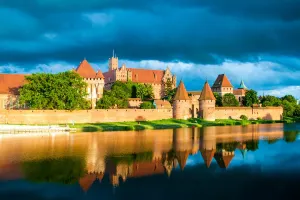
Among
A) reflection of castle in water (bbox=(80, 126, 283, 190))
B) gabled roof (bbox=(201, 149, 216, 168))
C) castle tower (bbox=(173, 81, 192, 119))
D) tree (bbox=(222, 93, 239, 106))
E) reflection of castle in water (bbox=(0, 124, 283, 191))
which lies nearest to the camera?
reflection of castle in water (bbox=(80, 126, 283, 190))

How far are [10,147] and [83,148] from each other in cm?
429

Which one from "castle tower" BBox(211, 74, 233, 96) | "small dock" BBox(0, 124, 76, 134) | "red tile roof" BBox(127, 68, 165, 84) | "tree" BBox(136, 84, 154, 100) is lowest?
"small dock" BBox(0, 124, 76, 134)

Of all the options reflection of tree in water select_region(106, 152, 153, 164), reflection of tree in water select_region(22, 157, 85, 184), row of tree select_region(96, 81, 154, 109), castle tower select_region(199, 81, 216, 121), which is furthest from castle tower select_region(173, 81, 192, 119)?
reflection of tree in water select_region(22, 157, 85, 184)

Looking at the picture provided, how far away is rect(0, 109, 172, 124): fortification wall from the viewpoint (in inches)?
1575

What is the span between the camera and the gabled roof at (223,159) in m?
16.2

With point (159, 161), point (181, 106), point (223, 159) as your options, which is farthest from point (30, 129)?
point (223, 159)

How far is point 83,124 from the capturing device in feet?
137

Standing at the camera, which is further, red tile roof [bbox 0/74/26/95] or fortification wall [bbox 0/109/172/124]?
red tile roof [bbox 0/74/26/95]

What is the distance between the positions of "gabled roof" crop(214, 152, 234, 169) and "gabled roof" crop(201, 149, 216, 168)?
27 centimetres

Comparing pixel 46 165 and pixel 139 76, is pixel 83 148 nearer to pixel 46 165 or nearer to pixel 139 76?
pixel 46 165

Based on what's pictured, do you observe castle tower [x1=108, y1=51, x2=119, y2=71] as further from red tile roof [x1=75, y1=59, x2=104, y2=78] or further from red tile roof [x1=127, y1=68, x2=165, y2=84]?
red tile roof [x1=75, y1=59, x2=104, y2=78]

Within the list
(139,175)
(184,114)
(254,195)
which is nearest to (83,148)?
(139,175)

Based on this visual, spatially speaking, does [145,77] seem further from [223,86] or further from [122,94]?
[122,94]

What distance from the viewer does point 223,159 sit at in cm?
1773
